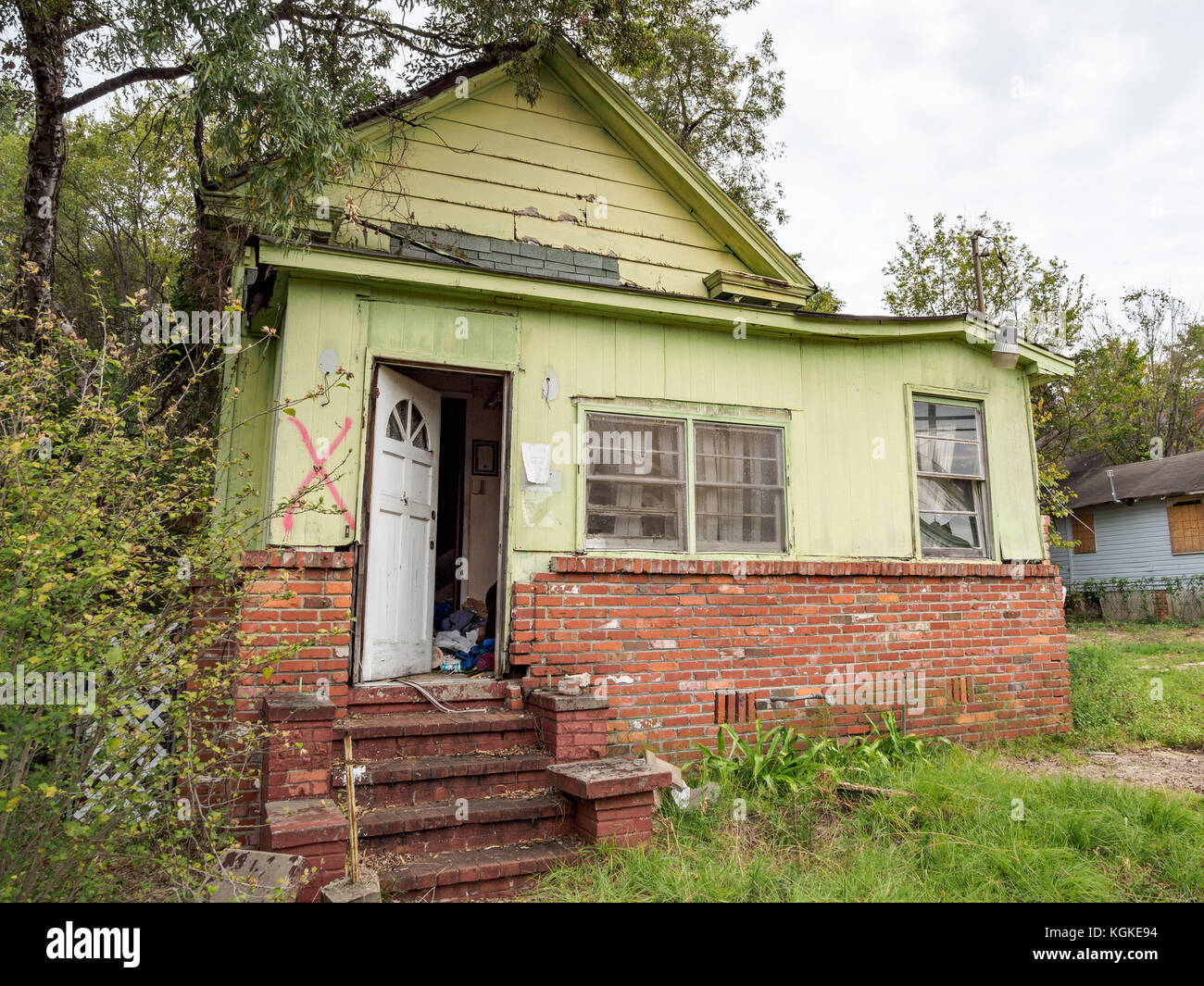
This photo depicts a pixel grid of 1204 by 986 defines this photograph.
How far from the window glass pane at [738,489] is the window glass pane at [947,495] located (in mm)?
1553

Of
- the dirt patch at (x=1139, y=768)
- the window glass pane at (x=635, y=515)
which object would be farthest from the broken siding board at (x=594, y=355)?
the dirt patch at (x=1139, y=768)

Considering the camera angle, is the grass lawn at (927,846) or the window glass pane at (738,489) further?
the window glass pane at (738,489)

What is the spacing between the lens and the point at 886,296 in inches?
876

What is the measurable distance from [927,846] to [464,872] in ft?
8.19

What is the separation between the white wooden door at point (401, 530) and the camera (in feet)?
17.6

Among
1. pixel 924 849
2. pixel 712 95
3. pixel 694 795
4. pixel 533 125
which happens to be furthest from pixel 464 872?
pixel 712 95

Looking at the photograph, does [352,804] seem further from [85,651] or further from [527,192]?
[527,192]

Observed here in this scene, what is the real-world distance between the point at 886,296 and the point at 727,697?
19.5 metres

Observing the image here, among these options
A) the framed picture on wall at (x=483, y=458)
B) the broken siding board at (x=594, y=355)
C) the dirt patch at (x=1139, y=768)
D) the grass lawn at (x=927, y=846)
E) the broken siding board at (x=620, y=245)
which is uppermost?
the broken siding board at (x=620, y=245)

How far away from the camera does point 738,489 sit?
630 centimetres

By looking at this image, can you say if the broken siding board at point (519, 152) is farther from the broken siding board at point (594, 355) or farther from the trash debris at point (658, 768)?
the trash debris at point (658, 768)

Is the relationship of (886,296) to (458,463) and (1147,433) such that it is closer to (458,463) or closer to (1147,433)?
(1147,433)

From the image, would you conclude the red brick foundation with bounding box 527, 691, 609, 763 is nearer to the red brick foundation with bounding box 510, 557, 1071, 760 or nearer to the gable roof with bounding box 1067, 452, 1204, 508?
the red brick foundation with bounding box 510, 557, 1071, 760
